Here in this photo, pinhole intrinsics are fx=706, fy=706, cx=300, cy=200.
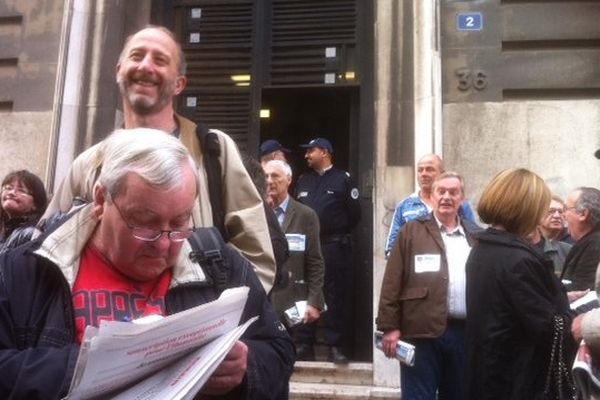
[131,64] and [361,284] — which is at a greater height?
[131,64]

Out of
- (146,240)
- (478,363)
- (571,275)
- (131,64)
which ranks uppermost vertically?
(131,64)

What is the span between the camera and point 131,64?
2.55m

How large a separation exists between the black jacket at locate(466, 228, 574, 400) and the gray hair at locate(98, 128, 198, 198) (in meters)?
1.90

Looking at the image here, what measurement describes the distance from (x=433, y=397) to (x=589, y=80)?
361 cm

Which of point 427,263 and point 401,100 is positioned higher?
point 401,100

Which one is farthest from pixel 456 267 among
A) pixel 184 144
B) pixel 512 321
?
pixel 184 144

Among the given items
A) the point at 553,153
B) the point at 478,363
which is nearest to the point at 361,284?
the point at 553,153

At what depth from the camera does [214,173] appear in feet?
8.36

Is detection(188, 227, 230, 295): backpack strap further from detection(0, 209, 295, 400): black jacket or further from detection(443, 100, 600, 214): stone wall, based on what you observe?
detection(443, 100, 600, 214): stone wall

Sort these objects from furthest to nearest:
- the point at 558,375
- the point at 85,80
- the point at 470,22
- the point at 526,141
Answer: the point at 85,80 → the point at 470,22 → the point at 526,141 → the point at 558,375

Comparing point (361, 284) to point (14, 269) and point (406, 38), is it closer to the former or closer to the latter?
point (406, 38)

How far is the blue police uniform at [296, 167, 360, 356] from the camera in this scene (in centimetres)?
624

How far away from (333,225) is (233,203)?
402 cm

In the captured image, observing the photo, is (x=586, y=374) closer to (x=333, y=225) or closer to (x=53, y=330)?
(x=53, y=330)
